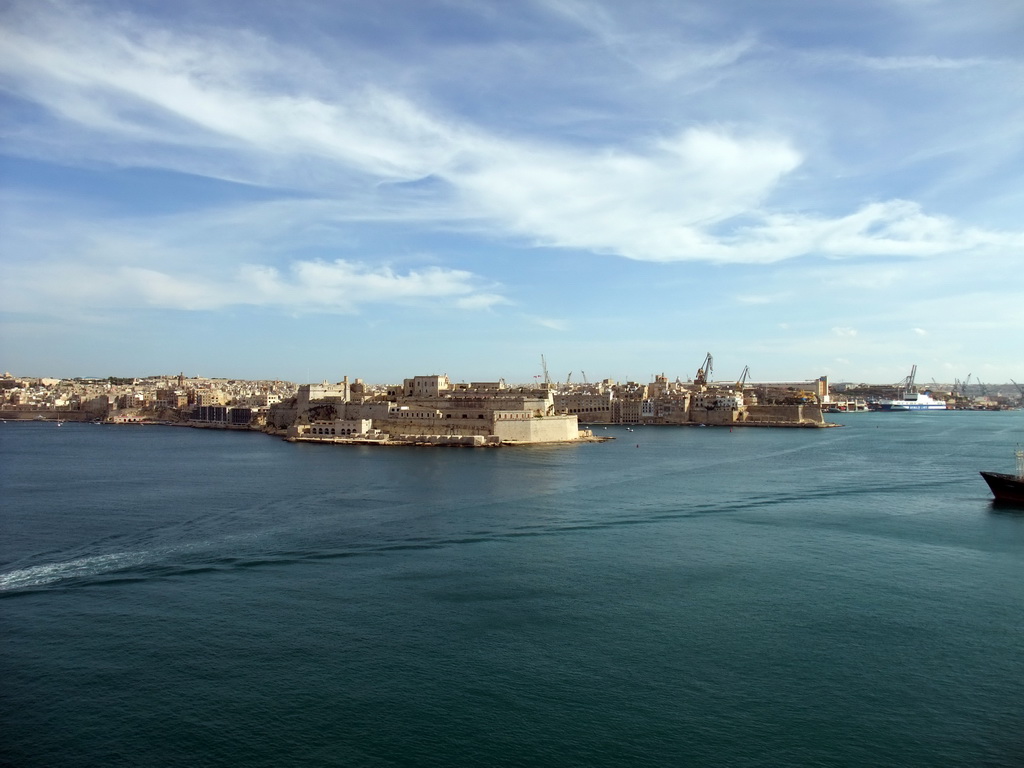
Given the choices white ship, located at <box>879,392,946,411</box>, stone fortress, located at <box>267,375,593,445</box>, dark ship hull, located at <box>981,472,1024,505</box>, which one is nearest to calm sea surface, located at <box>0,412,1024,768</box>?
dark ship hull, located at <box>981,472,1024,505</box>

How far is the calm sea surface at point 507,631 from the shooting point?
484 centimetres

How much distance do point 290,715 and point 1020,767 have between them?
456 centimetres

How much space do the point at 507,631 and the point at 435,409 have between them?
22.4 metres

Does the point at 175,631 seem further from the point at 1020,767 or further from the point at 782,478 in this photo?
the point at 782,478

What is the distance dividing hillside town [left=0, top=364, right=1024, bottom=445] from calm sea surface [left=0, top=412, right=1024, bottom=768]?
14352 millimetres

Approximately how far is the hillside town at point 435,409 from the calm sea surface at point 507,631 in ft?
47.1

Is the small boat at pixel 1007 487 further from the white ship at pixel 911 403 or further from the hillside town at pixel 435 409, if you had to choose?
the white ship at pixel 911 403

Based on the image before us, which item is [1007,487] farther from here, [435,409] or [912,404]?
[912,404]

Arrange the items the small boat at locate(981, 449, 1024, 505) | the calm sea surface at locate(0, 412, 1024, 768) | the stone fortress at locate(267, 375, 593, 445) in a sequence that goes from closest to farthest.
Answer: the calm sea surface at locate(0, 412, 1024, 768), the small boat at locate(981, 449, 1024, 505), the stone fortress at locate(267, 375, 593, 445)

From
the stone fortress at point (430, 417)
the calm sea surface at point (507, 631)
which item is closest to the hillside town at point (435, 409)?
the stone fortress at point (430, 417)

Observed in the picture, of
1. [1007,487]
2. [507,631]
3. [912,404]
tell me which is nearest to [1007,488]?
[1007,487]

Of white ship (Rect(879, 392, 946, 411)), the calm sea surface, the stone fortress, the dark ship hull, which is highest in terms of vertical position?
white ship (Rect(879, 392, 946, 411))

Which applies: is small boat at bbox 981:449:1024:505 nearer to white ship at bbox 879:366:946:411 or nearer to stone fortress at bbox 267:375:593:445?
stone fortress at bbox 267:375:593:445

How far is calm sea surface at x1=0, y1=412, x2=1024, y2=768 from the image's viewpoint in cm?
484
